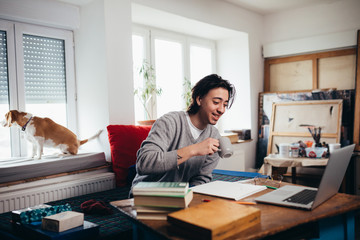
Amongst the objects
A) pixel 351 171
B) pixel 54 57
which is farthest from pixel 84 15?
pixel 351 171

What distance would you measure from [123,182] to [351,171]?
2.51 metres

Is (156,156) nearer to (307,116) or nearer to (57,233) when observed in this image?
(57,233)

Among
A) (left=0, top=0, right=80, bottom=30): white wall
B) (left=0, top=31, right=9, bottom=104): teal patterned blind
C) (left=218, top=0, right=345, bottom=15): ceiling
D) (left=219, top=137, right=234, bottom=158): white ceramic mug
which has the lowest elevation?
(left=219, top=137, right=234, bottom=158): white ceramic mug

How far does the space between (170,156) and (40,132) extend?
1443 millimetres

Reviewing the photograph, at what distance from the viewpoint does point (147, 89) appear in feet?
11.4

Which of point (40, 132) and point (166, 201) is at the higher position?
point (40, 132)

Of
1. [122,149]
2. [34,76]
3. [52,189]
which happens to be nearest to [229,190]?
[122,149]

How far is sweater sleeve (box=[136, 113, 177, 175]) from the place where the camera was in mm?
1588

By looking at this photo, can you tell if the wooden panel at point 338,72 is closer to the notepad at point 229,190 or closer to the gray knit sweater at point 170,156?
the gray knit sweater at point 170,156

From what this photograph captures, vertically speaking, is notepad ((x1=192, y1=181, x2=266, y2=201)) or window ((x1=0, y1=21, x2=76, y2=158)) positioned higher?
window ((x1=0, y1=21, x2=76, y2=158))

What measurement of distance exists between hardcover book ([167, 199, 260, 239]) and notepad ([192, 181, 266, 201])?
0.93ft

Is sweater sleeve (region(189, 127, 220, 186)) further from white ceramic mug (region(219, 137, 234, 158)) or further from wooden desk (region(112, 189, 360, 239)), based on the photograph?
wooden desk (region(112, 189, 360, 239))

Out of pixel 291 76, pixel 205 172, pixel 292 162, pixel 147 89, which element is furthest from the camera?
pixel 291 76

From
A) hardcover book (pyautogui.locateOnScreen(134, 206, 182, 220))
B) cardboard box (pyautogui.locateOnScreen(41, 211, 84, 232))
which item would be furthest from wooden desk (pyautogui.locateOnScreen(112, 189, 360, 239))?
cardboard box (pyautogui.locateOnScreen(41, 211, 84, 232))
